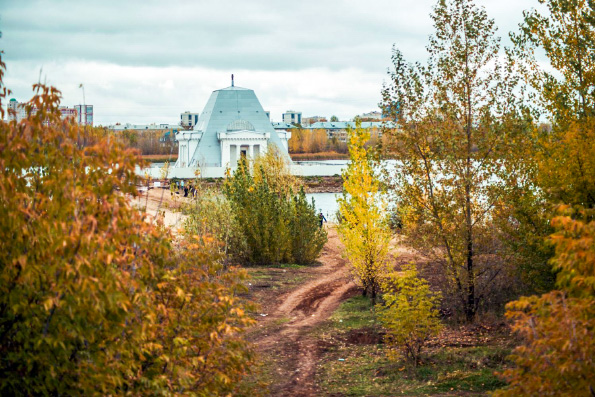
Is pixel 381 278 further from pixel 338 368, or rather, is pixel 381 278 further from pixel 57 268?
pixel 57 268

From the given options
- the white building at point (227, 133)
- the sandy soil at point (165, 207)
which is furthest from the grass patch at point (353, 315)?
the white building at point (227, 133)

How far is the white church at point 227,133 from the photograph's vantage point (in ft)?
272

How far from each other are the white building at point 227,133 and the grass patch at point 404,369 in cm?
6905

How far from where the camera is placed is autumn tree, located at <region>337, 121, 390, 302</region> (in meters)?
16.2

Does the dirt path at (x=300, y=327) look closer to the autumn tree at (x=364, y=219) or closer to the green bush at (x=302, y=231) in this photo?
the autumn tree at (x=364, y=219)

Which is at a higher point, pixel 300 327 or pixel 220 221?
pixel 220 221

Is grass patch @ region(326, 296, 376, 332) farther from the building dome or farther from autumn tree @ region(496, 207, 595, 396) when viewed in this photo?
the building dome

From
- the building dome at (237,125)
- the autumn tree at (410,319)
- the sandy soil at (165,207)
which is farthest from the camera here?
the building dome at (237,125)

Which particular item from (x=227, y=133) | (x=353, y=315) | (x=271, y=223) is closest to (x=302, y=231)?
(x=271, y=223)

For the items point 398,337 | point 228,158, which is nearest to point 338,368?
point 398,337

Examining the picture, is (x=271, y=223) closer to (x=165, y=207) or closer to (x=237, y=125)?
(x=165, y=207)

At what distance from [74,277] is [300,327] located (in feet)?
33.1

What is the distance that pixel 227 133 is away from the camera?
3278 inches

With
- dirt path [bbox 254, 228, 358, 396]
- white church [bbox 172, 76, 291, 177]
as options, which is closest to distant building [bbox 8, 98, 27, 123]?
dirt path [bbox 254, 228, 358, 396]
